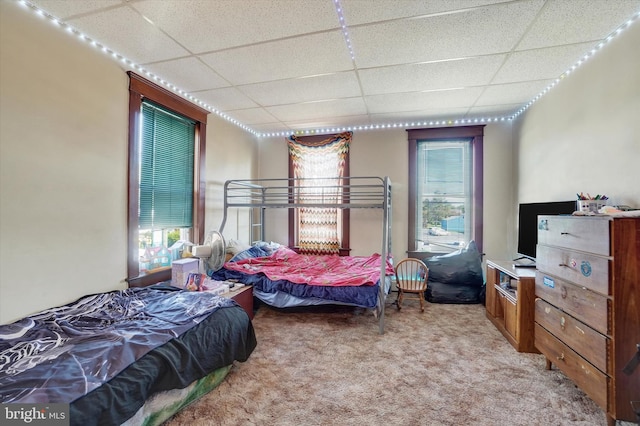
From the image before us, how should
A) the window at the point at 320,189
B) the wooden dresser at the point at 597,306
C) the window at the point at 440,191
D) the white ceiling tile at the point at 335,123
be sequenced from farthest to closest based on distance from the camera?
1. the window at the point at 320,189
2. the window at the point at 440,191
3. the white ceiling tile at the point at 335,123
4. the wooden dresser at the point at 597,306

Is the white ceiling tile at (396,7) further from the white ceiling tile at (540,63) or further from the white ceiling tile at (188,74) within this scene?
the white ceiling tile at (188,74)

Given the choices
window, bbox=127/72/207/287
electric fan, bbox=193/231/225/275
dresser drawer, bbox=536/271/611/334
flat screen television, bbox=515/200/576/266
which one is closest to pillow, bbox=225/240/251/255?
→ window, bbox=127/72/207/287

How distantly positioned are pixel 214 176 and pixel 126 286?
1.67 metres

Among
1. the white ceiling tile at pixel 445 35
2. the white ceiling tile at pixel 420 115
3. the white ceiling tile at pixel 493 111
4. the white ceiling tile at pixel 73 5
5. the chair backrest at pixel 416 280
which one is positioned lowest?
the chair backrest at pixel 416 280

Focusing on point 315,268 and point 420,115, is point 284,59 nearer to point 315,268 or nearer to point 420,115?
point 420,115

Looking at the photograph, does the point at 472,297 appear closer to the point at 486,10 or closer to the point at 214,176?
the point at 486,10

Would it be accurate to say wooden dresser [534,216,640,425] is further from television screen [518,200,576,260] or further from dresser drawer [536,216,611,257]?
television screen [518,200,576,260]

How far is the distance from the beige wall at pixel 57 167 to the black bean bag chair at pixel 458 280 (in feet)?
11.8

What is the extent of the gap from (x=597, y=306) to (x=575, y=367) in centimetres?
47

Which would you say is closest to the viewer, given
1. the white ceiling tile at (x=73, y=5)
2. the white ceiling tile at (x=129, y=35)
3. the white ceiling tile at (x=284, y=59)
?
the white ceiling tile at (x=73, y=5)

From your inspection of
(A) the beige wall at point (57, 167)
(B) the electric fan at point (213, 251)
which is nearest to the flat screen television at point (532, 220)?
(B) the electric fan at point (213, 251)

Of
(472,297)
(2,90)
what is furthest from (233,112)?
(472,297)

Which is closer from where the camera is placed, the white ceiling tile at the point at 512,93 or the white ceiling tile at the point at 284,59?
the white ceiling tile at the point at 284,59

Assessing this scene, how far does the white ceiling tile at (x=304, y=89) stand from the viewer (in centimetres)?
270
